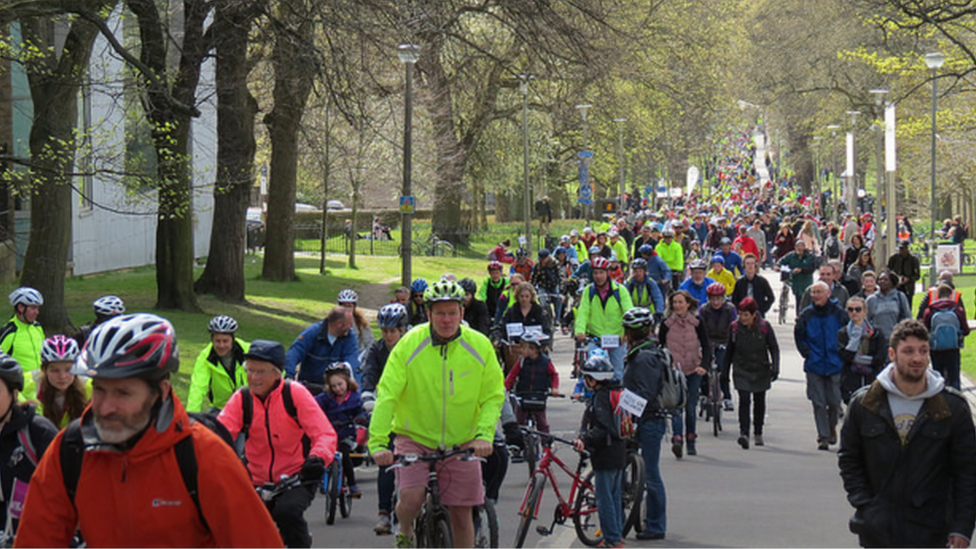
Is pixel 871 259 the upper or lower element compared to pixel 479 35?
lower

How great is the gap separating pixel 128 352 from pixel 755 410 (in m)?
12.5

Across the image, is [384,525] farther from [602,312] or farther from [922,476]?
[602,312]

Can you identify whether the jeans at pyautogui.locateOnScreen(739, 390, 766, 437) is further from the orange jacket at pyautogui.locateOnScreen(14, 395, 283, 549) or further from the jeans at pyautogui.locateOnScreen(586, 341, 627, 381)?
the orange jacket at pyautogui.locateOnScreen(14, 395, 283, 549)

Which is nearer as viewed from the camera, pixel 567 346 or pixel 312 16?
pixel 312 16

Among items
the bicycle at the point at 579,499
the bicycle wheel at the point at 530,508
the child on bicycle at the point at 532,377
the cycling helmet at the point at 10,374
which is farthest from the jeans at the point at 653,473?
the cycling helmet at the point at 10,374

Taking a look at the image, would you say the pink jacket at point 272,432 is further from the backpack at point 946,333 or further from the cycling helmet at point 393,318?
the backpack at point 946,333

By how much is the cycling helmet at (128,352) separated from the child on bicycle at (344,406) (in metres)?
7.96

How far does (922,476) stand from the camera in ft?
21.2

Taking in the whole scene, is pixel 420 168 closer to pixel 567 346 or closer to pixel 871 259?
pixel 567 346

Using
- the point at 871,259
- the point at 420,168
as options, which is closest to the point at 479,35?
the point at 420,168

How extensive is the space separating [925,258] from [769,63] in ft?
90.7

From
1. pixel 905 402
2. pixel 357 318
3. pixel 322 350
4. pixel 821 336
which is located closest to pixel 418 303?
pixel 357 318

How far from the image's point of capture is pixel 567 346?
2767 centimetres

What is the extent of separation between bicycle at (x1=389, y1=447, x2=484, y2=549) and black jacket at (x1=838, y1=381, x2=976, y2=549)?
224 cm
